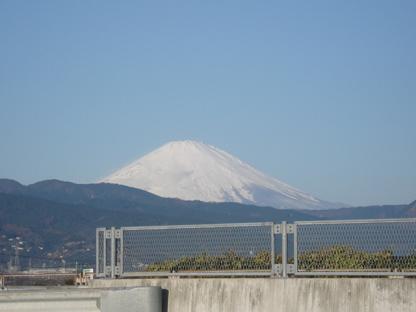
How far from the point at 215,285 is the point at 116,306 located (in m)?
1.38

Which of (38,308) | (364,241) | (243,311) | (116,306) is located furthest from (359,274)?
(38,308)

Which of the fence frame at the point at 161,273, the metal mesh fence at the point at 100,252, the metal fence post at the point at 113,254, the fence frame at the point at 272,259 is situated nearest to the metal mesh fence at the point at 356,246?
the fence frame at the point at 272,259

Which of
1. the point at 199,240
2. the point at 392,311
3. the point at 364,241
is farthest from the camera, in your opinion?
the point at 199,240

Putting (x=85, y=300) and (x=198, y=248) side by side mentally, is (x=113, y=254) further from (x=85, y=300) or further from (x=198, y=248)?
(x=85, y=300)

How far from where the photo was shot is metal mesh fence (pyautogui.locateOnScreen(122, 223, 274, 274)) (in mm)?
18594

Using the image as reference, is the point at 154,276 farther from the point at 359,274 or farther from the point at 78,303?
the point at 359,274

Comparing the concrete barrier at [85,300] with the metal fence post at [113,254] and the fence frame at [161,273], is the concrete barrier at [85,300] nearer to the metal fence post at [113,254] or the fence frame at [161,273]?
the fence frame at [161,273]

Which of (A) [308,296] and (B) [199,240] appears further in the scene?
(B) [199,240]

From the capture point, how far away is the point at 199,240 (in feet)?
62.5

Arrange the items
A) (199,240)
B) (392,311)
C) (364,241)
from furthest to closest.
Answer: (199,240), (364,241), (392,311)

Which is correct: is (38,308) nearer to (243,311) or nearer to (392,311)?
(243,311)

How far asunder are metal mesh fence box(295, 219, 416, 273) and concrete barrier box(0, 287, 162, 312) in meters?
2.10

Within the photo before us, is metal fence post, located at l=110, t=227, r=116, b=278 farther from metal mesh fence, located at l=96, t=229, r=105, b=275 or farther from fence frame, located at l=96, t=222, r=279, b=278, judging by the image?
metal mesh fence, located at l=96, t=229, r=105, b=275

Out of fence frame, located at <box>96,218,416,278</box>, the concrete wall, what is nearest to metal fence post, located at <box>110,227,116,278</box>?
fence frame, located at <box>96,218,416,278</box>
